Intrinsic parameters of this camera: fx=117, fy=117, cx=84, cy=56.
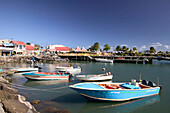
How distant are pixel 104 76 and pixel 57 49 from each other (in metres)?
88.7

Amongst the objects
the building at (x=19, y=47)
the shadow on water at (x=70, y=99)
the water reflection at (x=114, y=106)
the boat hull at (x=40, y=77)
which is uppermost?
the building at (x=19, y=47)

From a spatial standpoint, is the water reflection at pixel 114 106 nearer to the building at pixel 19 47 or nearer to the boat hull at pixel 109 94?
the boat hull at pixel 109 94

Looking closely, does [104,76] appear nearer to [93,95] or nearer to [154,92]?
[154,92]

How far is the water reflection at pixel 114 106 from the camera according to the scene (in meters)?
11.0

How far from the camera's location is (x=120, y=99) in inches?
480

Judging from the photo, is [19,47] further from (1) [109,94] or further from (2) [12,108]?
(1) [109,94]

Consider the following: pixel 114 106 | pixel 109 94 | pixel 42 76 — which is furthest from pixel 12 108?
pixel 42 76

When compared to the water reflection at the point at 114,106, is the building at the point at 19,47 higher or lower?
higher

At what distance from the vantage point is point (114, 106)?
38.3ft

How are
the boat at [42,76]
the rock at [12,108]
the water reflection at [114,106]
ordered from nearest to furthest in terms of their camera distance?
1. the rock at [12,108]
2. the water reflection at [114,106]
3. the boat at [42,76]

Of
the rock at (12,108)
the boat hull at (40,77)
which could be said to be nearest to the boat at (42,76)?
the boat hull at (40,77)

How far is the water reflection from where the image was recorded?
1098 cm

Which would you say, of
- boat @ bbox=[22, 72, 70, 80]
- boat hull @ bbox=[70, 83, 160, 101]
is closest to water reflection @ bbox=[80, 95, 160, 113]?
boat hull @ bbox=[70, 83, 160, 101]

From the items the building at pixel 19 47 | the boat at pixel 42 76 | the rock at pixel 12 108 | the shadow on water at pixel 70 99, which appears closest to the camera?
the rock at pixel 12 108
